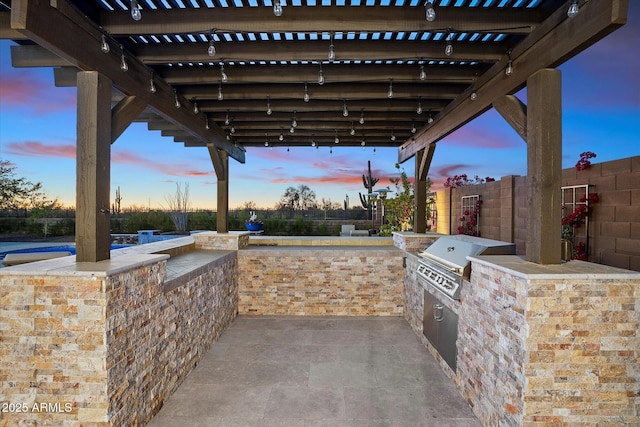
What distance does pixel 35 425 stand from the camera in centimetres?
201

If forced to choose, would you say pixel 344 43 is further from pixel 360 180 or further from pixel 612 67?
pixel 360 180

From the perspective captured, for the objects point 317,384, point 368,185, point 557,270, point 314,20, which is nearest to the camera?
point 557,270

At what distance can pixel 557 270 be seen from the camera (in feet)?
7.14

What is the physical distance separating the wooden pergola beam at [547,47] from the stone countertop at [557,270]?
1.53 metres

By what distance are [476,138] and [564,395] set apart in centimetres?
802

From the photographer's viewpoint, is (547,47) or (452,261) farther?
(452,261)

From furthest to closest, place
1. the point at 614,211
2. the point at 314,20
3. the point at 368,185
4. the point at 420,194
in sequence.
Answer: the point at 368,185, the point at 420,194, the point at 614,211, the point at 314,20

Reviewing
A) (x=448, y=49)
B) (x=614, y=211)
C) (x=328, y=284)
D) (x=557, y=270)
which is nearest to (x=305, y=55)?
(x=448, y=49)

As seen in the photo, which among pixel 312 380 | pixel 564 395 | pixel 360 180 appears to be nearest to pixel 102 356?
pixel 312 380

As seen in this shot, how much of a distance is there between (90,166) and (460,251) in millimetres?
3502

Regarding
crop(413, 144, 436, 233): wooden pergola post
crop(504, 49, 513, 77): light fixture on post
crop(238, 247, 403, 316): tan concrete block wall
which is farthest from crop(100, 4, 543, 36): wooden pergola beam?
crop(238, 247, 403, 316): tan concrete block wall

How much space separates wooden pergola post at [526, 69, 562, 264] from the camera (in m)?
2.40

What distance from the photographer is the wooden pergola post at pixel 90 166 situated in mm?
2404

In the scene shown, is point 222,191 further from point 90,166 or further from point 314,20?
point 314,20
